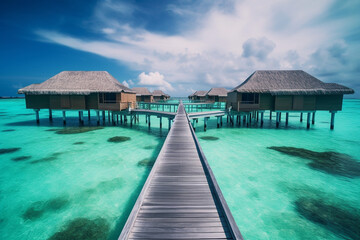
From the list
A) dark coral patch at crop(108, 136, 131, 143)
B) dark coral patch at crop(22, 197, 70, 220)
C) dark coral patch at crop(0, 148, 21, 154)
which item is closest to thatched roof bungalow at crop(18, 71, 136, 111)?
dark coral patch at crop(108, 136, 131, 143)

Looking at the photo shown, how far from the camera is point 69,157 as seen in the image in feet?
30.3

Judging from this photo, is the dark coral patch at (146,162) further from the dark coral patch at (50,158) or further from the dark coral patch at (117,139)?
the dark coral patch at (50,158)

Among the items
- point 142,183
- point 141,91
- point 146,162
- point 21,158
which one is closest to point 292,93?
point 146,162

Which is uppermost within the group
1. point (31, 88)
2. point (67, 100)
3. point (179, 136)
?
point (31, 88)

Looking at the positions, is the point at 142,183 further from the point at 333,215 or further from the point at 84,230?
the point at 333,215

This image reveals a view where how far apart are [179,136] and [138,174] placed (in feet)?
8.70

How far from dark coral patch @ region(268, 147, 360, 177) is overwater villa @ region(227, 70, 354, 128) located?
6.33 m

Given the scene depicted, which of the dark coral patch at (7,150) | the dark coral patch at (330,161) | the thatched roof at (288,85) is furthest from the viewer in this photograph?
the thatched roof at (288,85)

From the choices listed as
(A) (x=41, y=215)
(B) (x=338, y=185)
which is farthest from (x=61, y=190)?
(B) (x=338, y=185)

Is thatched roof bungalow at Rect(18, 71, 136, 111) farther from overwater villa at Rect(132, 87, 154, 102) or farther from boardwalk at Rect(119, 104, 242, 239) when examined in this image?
overwater villa at Rect(132, 87, 154, 102)

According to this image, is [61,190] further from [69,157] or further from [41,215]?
[69,157]

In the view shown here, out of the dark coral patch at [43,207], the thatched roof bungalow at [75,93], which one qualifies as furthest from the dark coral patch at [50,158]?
the thatched roof bungalow at [75,93]

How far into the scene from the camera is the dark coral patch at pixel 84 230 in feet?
13.1

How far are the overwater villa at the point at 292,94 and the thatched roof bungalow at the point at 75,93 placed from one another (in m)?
12.7
